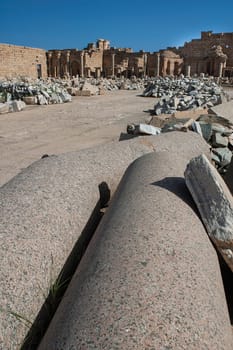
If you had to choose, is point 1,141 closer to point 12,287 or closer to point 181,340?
point 12,287

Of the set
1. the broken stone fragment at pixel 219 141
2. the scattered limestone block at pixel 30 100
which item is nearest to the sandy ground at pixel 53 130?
the scattered limestone block at pixel 30 100

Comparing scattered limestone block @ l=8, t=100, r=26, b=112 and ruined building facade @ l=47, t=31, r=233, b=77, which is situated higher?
ruined building facade @ l=47, t=31, r=233, b=77

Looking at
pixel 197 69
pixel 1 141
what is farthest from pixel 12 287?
pixel 197 69

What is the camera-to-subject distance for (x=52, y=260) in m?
1.71

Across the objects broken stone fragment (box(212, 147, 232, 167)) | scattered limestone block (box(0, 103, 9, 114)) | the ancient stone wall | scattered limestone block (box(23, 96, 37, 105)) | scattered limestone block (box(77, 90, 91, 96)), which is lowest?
broken stone fragment (box(212, 147, 232, 167))

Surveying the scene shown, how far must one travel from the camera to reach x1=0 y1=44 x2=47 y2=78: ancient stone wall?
78.2ft

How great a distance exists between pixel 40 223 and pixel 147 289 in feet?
2.89

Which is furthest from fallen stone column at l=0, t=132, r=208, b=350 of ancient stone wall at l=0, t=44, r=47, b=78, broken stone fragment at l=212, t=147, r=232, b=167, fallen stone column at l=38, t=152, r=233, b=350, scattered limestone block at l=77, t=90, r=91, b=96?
ancient stone wall at l=0, t=44, r=47, b=78

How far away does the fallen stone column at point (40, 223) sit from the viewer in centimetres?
141


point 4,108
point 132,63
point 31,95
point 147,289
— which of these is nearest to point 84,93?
point 31,95

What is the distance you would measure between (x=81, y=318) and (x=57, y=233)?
78 cm

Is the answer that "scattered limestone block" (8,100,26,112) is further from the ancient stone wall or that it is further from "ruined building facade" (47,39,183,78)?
"ruined building facade" (47,39,183,78)

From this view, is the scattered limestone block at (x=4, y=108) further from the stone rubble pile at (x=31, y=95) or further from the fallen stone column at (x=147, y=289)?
the fallen stone column at (x=147, y=289)

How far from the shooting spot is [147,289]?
1203mm
